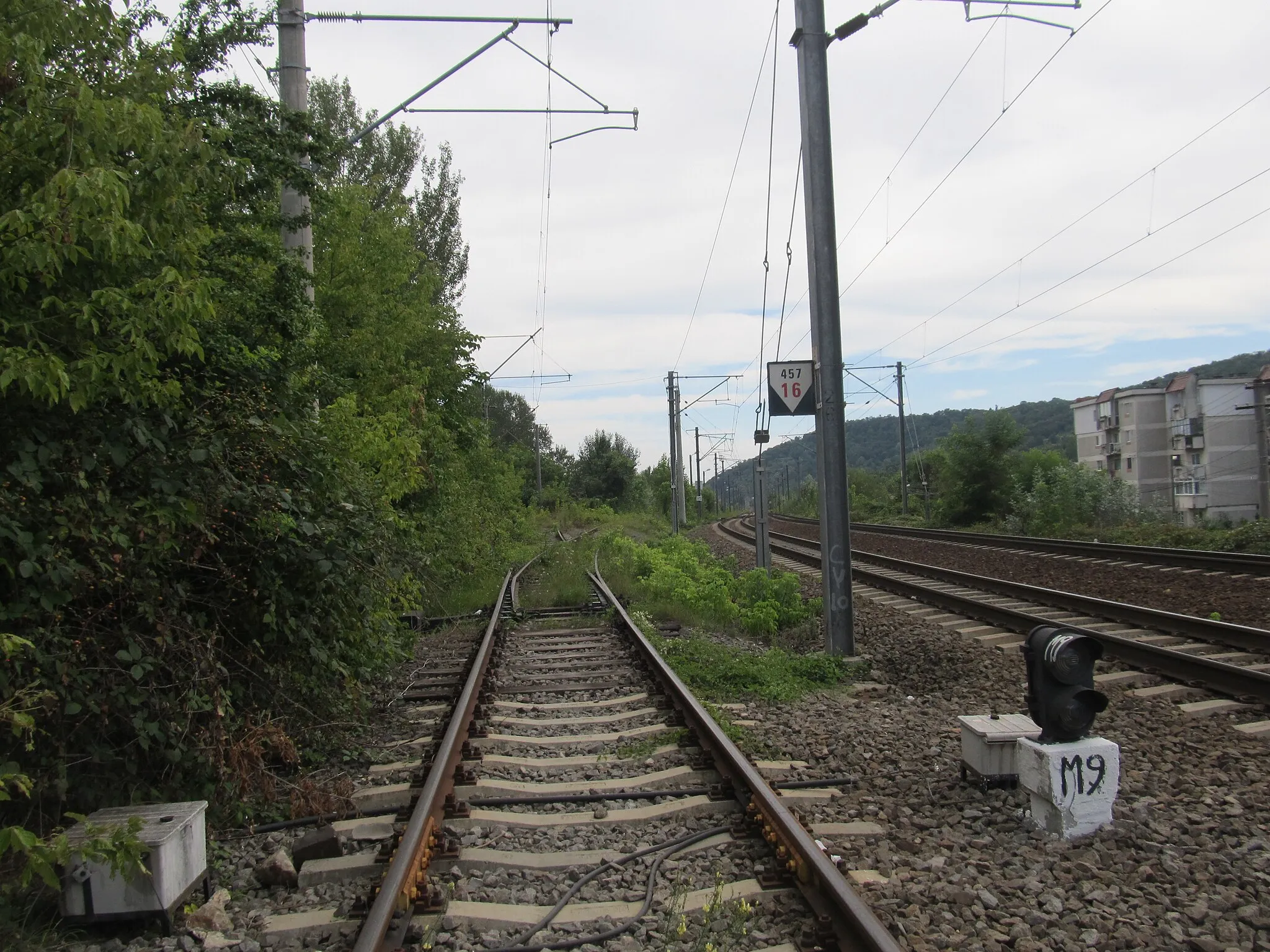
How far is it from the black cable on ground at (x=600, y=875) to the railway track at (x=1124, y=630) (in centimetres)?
268

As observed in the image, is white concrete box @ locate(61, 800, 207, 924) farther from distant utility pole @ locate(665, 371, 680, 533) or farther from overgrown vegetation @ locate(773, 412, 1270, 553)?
distant utility pole @ locate(665, 371, 680, 533)

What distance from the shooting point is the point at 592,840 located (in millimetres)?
4723

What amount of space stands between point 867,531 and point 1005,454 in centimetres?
908

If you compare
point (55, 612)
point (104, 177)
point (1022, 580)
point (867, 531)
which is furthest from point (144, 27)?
point (867, 531)

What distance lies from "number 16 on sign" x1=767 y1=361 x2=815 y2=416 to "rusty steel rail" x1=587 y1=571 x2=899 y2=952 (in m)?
4.24

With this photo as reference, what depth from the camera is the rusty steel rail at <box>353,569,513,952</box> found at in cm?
354

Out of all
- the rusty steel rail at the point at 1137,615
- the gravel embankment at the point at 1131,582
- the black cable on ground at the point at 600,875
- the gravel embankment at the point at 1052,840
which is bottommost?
the gravel embankment at the point at 1052,840

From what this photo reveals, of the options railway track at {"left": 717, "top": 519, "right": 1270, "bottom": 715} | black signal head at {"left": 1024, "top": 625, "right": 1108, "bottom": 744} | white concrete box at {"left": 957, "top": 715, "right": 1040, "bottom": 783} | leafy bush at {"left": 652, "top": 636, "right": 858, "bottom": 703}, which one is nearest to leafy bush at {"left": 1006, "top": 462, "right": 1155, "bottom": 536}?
railway track at {"left": 717, "top": 519, "right": 1270, "bottom": 715}

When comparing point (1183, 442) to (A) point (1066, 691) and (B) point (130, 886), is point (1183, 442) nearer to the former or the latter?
(A) point (1066, 691)

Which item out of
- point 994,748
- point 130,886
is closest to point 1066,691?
point 994,748

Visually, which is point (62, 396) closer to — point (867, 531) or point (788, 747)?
point (788, 747)

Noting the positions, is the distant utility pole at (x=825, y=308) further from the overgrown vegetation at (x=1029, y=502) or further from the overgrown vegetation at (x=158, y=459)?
the overgrown vegetation at (x=1029, y=502)

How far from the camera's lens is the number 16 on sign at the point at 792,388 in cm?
998

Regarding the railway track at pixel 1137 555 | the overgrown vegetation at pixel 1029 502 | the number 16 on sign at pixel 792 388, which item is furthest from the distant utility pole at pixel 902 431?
the number 16 on sign at pixel 792 388
